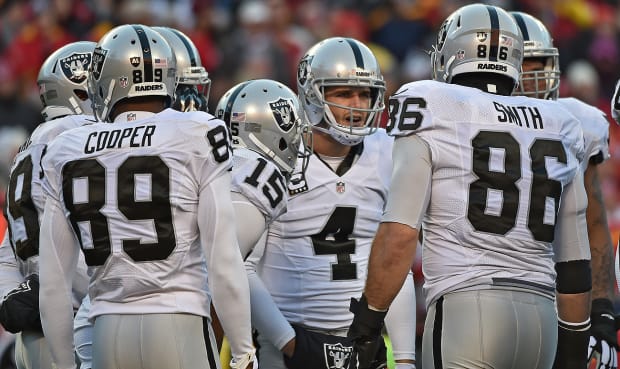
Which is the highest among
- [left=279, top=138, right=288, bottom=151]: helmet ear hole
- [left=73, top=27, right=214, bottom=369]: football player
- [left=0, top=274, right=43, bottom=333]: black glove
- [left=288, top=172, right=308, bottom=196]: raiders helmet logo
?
[left=73, top=27, right=214, bottom=369]: football player

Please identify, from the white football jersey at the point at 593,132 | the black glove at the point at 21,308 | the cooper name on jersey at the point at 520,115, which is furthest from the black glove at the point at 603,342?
the black glove at the point at 21,308

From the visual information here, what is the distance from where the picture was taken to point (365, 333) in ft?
14.1

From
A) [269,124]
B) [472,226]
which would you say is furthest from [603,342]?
[269,124]

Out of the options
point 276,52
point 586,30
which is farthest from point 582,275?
point 586,30

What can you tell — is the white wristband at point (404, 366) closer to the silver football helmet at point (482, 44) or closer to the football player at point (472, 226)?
the football player at point (472, 226)

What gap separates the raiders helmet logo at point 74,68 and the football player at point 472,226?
1.83m

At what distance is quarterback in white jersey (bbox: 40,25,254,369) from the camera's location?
13.7 feet

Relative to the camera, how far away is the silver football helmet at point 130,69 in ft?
14.6

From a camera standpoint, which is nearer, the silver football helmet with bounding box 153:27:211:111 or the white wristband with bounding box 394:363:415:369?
the white wristband with bounding box 394:363:415:369

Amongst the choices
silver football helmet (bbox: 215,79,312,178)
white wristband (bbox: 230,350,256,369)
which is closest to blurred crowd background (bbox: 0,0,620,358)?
silver football helmet (bbox: 215,79,312,178)

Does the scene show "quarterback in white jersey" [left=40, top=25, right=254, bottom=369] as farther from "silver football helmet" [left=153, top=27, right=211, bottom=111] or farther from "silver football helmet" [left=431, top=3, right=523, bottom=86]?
"silver football helmet" [left=153, top=27, right=211, bottom=111]

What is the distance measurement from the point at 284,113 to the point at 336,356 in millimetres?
1103

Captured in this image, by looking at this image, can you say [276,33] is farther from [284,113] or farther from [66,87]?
[284,113]

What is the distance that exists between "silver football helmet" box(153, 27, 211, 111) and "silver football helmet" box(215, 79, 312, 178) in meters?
0.57
